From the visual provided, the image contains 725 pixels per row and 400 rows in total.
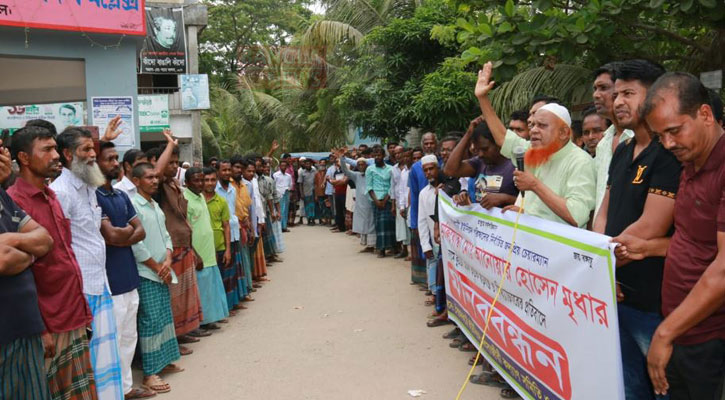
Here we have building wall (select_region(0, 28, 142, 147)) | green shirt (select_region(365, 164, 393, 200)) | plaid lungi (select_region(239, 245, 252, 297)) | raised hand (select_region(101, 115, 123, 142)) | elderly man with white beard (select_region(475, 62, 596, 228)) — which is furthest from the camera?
green shirt (select_region(365, 164, 393, 200))

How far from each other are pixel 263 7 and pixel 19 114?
16828 mm

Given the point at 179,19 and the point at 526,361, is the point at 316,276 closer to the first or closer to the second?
the point at 526,361

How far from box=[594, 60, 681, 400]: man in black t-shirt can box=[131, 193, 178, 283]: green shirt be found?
3.55m

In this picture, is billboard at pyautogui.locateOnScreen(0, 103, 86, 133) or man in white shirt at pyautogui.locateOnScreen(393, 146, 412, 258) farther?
billboard at pyautogui.locateOnScreen(0, 103, 86, 133)

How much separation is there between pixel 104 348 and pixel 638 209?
3.39 metres

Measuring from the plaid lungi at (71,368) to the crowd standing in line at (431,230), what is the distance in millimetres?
10

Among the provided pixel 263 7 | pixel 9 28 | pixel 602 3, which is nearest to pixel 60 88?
pixel 9 28

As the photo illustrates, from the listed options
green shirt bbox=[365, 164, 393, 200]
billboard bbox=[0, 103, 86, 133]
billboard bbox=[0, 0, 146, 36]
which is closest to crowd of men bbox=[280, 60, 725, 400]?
billboard bbox=[0, 0, 146, 36]

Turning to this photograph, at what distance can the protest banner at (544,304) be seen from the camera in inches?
112

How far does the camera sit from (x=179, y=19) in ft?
61.4

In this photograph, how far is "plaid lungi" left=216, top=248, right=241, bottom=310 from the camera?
7223 millimetres

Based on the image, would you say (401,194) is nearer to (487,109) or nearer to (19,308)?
(487,109)

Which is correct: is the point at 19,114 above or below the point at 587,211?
above

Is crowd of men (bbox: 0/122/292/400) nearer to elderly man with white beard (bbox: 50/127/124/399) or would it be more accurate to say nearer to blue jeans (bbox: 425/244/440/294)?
elderly man with white beard (bbox: 50/127/124/399)
